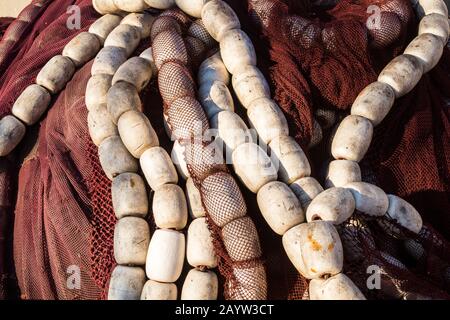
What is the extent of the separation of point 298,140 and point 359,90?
0.46 m

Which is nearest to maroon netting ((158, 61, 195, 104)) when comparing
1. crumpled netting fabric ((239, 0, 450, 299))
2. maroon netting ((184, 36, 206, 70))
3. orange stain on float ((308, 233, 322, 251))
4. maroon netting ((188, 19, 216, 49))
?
maroon netting ((184, 36, 206, 70))

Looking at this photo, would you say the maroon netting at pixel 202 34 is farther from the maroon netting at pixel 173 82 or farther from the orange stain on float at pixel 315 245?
the orange stain on float at pixel 315 245

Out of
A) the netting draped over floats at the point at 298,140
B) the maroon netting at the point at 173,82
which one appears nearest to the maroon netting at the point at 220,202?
the maroon netting at the point at 173,82

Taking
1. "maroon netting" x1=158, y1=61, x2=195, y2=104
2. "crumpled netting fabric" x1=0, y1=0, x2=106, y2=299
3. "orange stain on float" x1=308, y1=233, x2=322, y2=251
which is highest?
"maroon netting" x1=158, y1=61, x2=195, y2=104

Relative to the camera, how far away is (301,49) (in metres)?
2.80

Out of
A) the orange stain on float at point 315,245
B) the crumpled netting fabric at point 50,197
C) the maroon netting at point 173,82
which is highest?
the maroon netting at point 173,82

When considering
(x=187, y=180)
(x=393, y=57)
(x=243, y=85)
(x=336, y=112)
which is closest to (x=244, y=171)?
(x=187, y=180)

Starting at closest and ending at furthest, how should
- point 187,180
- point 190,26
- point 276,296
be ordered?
point 276,296 → point 187,180 → point 190,26

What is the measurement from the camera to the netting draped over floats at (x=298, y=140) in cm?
249

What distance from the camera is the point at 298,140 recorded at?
2.60m

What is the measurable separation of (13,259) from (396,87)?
80.7 inches

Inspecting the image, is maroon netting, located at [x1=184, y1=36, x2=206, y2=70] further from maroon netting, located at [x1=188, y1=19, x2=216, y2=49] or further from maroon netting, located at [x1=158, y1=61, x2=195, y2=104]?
maroon netting, located at [x1=158, y1=61, x2=195, y2=104]

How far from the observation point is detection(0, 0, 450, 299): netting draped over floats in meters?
2.49

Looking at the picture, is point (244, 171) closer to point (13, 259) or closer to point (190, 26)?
point (190, 26)
